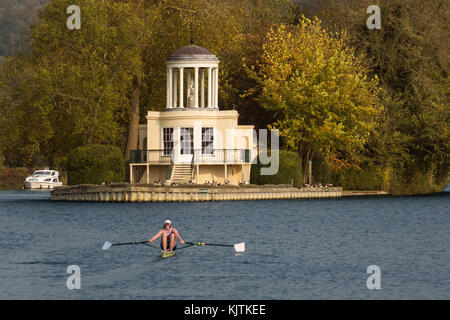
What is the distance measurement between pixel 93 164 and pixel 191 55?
11.2m

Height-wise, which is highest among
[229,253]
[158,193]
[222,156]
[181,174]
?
[222,156]

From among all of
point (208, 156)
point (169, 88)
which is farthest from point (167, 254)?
point (169, 88)

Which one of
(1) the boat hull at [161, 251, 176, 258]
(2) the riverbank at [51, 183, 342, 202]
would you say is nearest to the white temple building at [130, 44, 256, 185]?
(2) the riverbank at [51, 183, 342, 202]

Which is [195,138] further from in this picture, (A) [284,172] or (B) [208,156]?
(A) [284,172]

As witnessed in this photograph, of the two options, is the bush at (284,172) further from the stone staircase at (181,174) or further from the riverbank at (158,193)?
the stone staircase at (181,174)

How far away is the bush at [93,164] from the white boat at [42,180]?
29.5 metres

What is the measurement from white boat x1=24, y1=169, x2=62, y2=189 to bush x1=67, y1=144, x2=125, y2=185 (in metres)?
29.5

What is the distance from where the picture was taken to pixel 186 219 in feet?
190

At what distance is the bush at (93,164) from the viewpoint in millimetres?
70625

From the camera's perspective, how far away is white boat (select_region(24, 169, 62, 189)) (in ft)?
329

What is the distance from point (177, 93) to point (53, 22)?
11.8 meters

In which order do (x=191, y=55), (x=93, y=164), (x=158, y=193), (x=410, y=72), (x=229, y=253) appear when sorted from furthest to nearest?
(x=410, y=72), (x=191, y=55), (x=93, y=164), (x=158, y=193), (x=229, y=253)

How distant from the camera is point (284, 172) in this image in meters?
73.8
